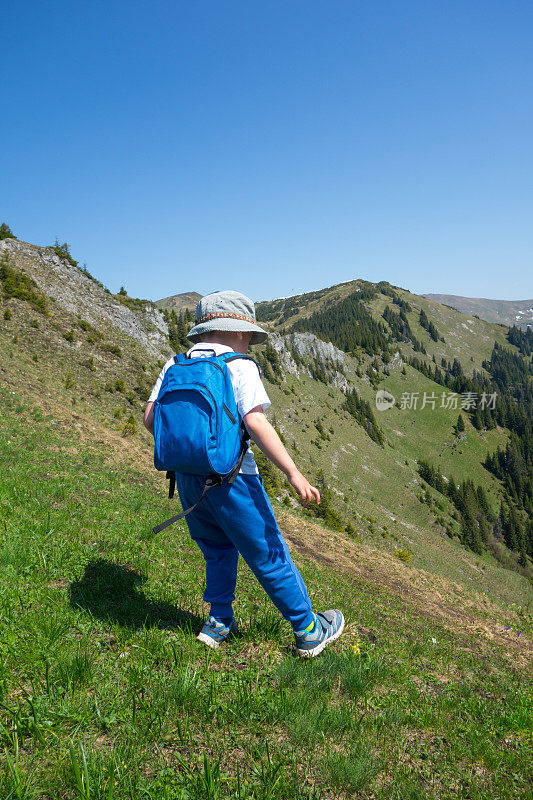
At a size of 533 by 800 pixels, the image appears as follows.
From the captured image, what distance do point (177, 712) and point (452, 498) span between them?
419 ft

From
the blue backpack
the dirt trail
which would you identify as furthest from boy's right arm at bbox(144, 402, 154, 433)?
the dirt trail

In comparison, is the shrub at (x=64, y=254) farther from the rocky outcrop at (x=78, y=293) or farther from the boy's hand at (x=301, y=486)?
the boy's hand at (x=301, y=486)

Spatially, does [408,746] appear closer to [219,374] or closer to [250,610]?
[250,610]

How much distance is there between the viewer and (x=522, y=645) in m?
9.55

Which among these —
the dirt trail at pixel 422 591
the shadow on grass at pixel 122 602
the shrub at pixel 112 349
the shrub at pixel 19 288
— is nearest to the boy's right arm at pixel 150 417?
the shadow on grass at pixel 122 602

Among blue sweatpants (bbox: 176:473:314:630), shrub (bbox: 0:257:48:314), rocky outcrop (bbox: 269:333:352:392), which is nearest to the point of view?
A: blue sweatpants (bbox: 176:473:314:630)

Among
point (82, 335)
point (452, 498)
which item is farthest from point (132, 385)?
point (452, 498)

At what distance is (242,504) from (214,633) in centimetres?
135

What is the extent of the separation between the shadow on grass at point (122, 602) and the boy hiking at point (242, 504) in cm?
51

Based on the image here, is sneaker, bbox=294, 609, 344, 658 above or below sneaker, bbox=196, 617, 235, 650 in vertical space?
below

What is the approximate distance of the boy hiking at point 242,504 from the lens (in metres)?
2.93

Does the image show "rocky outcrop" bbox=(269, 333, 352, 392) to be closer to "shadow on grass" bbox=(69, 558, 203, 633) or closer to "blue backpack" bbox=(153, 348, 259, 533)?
"shadow on grass" bbox=(69, 558, 203, 633)

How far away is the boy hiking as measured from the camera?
2.93 m

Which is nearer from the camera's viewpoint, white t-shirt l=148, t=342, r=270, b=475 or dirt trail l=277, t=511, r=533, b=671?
white t-shirt l=148, t=342, r=270, b=475
